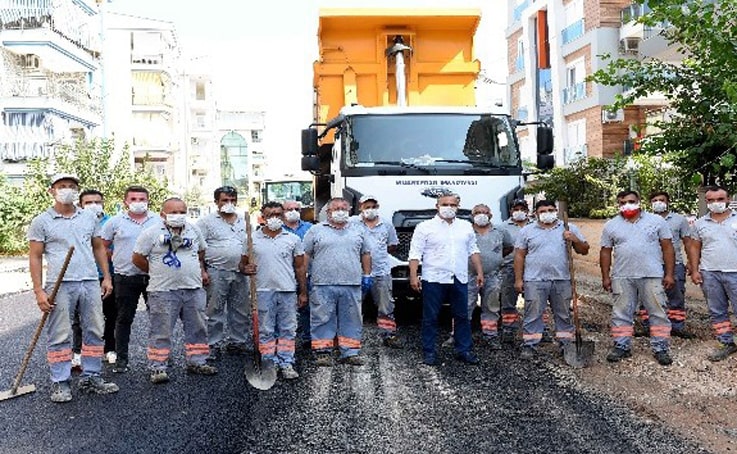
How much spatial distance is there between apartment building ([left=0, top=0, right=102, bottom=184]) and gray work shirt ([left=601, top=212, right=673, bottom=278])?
95.5 feet

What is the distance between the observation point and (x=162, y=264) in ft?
25.6

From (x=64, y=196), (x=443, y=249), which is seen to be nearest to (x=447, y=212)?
(x=443, y=249)

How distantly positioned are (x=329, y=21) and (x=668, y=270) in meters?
5.57

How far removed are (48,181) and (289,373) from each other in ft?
77.3

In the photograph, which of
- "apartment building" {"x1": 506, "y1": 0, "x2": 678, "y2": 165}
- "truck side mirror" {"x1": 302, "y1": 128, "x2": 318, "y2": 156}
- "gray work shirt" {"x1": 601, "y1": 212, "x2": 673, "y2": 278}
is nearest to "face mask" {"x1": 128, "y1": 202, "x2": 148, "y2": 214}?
"truck side mirror" {"x1": 302, "y1": 128, "x2": 318, "y2": 156}

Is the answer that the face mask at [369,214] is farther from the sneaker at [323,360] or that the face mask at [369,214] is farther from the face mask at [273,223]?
the sneaker at [323,360]

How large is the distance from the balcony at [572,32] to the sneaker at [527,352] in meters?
25.1

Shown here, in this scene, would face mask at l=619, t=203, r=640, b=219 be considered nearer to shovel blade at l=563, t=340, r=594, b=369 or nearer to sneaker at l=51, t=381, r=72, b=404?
shovel blade at l=563, t=340, r=594, b=369

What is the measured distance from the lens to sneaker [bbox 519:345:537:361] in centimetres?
858

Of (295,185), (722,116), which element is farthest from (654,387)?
(295,185)

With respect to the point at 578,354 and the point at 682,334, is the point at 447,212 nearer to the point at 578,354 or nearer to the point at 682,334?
the point at 578,354

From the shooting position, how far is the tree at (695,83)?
916 centimetres

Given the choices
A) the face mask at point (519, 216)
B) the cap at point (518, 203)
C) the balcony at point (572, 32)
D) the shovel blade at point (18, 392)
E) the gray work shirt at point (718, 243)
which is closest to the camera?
the shovel blade at point (18, 392)

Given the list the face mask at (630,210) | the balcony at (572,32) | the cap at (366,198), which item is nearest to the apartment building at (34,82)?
the balcony at (572,32)
